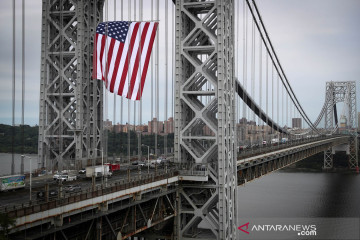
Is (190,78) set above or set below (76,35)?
below

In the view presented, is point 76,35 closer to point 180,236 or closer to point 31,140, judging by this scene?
point 180,236

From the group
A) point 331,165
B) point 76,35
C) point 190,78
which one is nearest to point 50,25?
point 76,35

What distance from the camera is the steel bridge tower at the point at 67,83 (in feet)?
131

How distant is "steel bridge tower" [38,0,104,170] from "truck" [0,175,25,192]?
552 inches

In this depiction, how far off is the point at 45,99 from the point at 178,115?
590 inches

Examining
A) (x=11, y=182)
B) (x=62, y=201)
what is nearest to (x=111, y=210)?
(x=62, y=201)

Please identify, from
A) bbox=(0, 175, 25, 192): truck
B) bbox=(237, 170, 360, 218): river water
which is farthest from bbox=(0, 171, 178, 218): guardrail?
bbox=(237, 170, 360, 218): river water

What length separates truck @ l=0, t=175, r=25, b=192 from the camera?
23.8m

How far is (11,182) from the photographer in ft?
79.2

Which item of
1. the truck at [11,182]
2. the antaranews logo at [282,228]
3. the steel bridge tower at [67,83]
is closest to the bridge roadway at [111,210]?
the truck at [11,182]

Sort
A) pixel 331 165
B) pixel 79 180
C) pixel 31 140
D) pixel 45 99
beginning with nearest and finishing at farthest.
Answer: pixel 79 180, pixel 45 99, pixel 31 140, pixel 331 165

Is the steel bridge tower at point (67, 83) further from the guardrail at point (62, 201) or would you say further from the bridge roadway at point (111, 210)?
the guardrail at point (62, 201)

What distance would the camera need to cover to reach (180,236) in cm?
3266

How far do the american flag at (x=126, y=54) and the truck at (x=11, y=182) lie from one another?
29.0 feet
